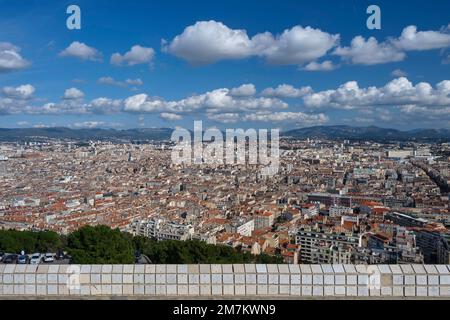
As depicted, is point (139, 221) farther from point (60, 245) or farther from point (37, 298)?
point (37, 298)

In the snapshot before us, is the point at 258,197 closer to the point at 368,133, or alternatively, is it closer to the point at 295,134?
the point at 295,134

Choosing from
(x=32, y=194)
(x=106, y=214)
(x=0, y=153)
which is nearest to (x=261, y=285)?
(x=106, y=214)

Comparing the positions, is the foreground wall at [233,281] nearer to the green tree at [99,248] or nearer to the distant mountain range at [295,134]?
the green tree at [99,248]

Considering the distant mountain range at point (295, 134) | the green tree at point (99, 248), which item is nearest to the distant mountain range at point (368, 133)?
the distant mountain range at point (295, 134)

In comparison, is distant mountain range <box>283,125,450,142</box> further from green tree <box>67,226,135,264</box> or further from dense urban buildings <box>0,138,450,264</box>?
green tree <box>67,226,135,264</box>

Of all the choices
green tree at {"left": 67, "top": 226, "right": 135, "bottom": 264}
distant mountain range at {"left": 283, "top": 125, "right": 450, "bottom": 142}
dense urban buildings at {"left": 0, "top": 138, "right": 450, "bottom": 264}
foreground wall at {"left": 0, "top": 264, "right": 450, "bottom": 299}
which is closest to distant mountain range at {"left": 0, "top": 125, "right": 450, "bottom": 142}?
distant mountain range at {"left": 283, "top": 125, "right": 450, "bottom": 142}

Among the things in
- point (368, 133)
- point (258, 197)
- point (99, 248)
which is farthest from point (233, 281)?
point (368, 133)
